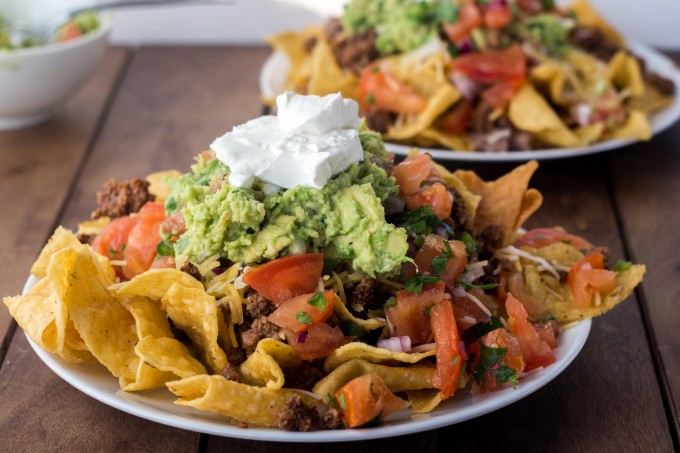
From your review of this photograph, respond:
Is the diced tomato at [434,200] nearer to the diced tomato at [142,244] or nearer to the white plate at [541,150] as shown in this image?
the diced tomato at [142,244]

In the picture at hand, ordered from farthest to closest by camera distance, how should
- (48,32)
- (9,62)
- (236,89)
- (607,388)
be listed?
(236,89), (48,32), (9,62), (607,388)

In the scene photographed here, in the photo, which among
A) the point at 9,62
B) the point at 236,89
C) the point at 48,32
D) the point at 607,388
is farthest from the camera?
the point at 236,89

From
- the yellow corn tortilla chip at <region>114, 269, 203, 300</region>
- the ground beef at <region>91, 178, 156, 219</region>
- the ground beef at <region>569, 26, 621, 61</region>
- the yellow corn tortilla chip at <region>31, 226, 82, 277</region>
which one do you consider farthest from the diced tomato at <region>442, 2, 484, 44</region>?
the yellow corn tortilla chip at <region>114, 269, 203, 300</region>

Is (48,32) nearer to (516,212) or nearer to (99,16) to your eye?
(99,16)

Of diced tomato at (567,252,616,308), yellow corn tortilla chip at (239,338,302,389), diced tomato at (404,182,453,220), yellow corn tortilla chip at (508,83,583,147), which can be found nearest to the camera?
yellow corn tortilla chip at (239,338,302,389)

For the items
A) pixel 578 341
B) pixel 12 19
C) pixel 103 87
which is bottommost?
pixel 103 87

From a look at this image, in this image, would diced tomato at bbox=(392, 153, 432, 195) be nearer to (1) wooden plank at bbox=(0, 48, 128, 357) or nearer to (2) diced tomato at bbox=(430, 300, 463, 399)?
(2) diced tomato at bbox=(430, 300, 463, 399)

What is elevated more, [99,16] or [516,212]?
[516,212]

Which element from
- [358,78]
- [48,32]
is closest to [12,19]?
[48,32]

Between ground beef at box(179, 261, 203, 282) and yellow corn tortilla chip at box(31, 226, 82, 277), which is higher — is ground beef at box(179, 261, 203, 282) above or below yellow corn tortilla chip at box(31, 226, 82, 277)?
above
